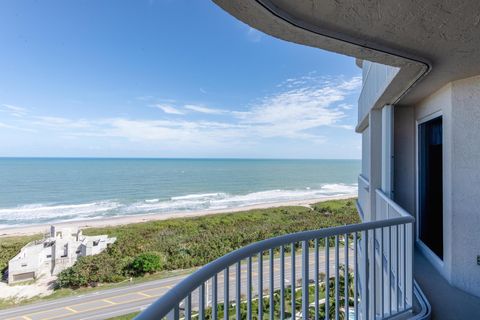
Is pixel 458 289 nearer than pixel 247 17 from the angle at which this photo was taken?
No

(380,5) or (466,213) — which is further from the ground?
(380,5)

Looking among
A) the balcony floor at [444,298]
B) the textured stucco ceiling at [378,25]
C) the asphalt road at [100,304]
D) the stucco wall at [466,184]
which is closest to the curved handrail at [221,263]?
the balcony floor at [444,298]

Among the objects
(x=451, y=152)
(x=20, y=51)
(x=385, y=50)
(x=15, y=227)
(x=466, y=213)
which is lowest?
(x=15, y=227)

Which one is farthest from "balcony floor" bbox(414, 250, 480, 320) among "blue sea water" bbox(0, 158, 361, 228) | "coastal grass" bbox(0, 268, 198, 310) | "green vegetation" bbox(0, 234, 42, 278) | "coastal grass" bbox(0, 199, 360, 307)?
"blue sea water" bbox(0, 158, 361, 228)

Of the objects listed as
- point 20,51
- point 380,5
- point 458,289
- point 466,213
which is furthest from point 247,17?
point 20,51

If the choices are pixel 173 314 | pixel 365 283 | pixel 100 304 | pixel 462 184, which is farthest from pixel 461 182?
pixel 100 304

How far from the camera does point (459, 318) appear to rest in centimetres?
208

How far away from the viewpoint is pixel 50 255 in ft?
41.2

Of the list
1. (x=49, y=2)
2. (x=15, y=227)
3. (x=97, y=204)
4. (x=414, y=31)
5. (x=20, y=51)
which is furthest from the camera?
(x=97, y=204)

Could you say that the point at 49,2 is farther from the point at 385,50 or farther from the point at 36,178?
the point at 36,178

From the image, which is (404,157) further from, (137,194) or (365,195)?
(137,194)

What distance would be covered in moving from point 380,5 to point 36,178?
53.7 metres

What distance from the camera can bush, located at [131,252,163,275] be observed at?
12.1 m

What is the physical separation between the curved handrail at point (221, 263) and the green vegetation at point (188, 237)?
1252 cm
